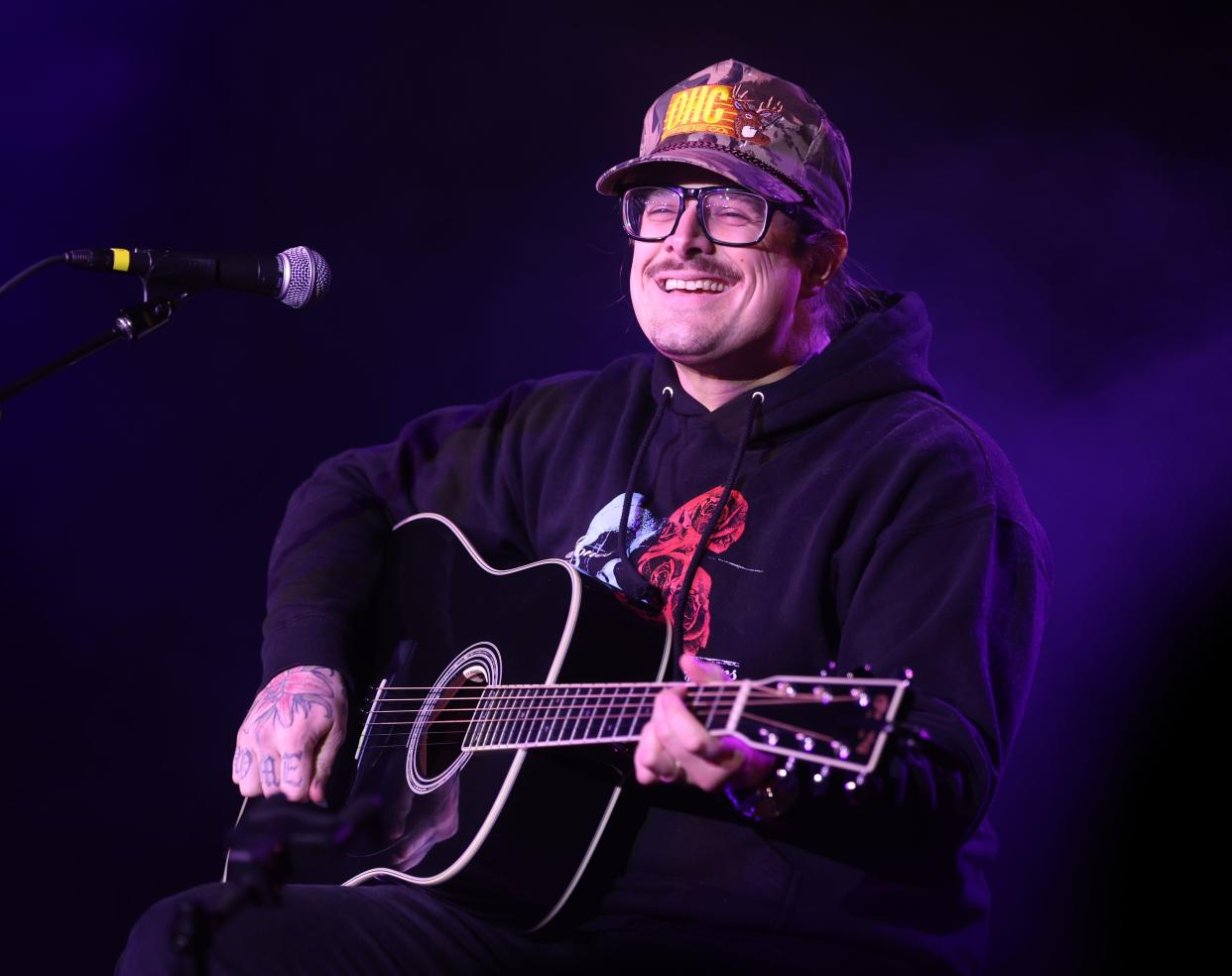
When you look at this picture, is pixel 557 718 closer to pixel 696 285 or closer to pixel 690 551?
pixel 690 551

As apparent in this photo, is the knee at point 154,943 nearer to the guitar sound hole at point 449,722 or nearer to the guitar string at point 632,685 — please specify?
the guitar sound hole at point 449,722

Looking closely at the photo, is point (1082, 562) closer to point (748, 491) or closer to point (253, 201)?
point (748, 491)

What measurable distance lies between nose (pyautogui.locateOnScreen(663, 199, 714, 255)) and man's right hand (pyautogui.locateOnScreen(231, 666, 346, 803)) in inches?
47.0

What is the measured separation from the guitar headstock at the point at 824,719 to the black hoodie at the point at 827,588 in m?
0.08

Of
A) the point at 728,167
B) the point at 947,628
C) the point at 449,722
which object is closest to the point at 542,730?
the point at 449,722

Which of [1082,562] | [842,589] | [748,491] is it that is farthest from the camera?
[1082,562]

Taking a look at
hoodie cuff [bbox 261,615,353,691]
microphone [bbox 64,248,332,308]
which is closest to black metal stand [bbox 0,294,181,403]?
microphone [bbox 64,248,332,308]

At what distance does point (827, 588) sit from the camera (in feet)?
7.20

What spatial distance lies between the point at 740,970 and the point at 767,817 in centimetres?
40

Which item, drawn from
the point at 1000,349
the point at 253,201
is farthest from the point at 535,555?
the point at 253,201

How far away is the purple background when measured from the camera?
2.93 meters

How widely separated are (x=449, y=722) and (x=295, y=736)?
40 centimetres

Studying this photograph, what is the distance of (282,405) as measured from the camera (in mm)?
3865

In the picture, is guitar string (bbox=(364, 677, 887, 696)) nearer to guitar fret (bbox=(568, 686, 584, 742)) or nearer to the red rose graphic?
guitar fret (bbox=(568, 686, 584, 742))
